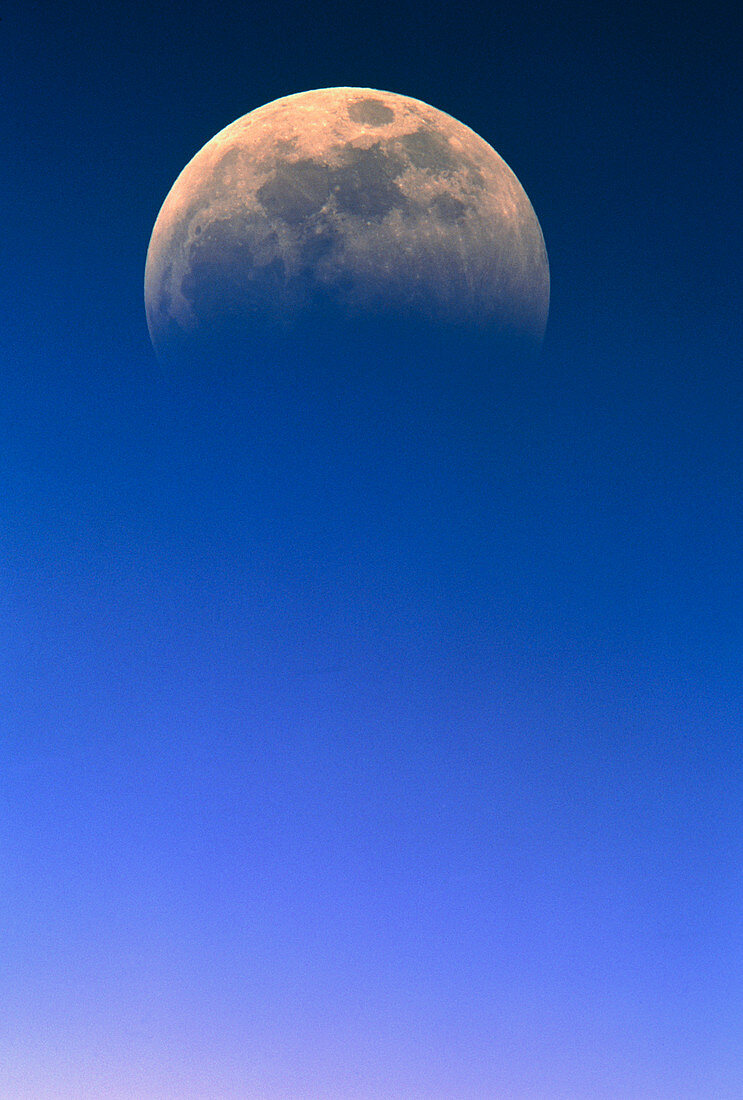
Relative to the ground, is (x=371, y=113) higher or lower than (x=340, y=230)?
higher

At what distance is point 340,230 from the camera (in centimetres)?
795

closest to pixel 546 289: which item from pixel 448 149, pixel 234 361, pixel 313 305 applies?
pixel 448 149

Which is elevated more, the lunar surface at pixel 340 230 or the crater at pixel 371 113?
the crater at pixel 371 113

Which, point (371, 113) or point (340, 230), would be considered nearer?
point (340, 230)

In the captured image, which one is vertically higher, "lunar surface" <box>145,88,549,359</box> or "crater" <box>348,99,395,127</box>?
"crater" <box>348,99,395,127</box>

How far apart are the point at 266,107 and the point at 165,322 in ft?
6.60

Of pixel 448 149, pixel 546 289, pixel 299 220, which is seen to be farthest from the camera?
pixel 546 289

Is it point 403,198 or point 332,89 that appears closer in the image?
point 403,198

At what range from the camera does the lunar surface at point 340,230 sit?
7992 millimetres

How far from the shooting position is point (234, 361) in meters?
8.22

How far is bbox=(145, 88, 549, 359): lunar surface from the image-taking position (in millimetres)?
7992

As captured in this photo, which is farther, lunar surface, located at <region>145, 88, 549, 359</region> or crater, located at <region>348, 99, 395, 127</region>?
crater, located at <region>348, 99, 395, 127</region>

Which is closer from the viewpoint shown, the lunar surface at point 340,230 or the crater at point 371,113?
the lunar surface at point 340,230

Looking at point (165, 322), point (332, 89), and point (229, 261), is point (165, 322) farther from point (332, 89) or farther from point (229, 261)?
point (332, 89)
